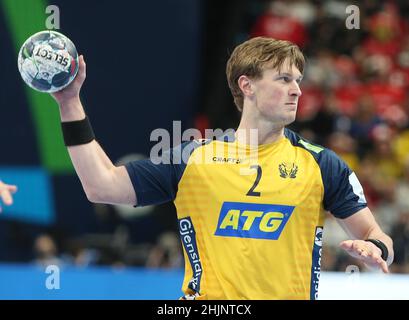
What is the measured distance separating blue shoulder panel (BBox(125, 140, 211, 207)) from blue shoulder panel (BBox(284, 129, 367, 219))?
2.65 ft

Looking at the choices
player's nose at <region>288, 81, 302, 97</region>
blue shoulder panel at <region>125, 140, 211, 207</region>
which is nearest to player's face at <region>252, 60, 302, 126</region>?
player's nose at <region>288, 81, 302, 97</region>

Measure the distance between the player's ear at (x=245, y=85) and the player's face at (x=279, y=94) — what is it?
0.09 metres

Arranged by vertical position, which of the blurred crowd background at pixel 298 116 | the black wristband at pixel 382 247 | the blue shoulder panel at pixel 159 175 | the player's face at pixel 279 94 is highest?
the player's face at pixel 279 94

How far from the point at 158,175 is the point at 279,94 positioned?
0.86 metres

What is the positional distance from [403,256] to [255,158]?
23.0 ft

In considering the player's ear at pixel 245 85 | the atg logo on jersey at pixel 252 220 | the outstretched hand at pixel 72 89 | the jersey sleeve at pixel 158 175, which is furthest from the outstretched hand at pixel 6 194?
the player's ear at pixel 245 85

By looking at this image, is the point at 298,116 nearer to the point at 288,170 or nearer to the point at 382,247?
the point at 288,170

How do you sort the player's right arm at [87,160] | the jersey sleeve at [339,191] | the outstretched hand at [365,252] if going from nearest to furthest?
1. the outstretched hand at [365,252]
2. the player's right arm at [87,160]
3. the jersey sleeve at [339,191]

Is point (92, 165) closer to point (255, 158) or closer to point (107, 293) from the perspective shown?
point (255, 158)

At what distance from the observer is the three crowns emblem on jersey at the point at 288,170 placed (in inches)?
204

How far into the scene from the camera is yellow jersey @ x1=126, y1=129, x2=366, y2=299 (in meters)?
4.95

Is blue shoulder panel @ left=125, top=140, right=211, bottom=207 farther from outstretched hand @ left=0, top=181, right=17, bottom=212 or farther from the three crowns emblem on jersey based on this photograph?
outstretched hand @ left=0, top=181, right=17, bottom=212

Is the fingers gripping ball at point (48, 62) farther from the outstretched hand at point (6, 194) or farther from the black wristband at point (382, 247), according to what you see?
the black wristband at point (382, 247)
